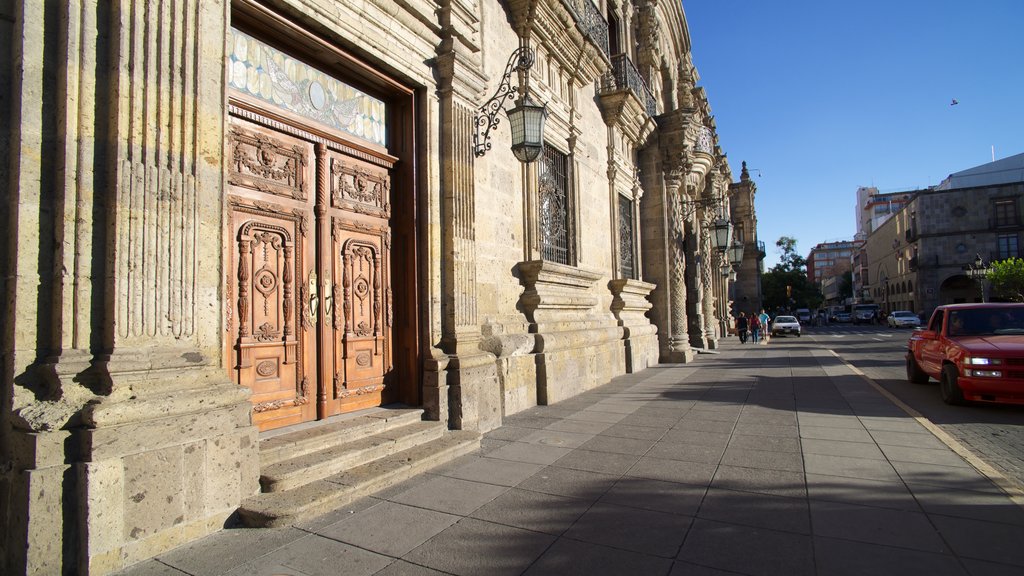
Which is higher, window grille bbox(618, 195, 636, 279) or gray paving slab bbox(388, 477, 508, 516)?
window grille bbox(618, 195, 636, 279)

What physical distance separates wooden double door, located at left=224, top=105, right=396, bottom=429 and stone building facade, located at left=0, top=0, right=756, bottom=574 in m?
0.02

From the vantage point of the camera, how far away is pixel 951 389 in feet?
23.0

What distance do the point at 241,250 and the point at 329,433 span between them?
165 centimetres

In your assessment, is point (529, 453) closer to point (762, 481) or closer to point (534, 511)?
point (534, 511)

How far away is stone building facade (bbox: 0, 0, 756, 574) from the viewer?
2.78 m

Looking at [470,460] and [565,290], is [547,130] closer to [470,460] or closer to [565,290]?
[565,290]

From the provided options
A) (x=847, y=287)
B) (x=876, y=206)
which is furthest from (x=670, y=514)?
(x=847, y=287)

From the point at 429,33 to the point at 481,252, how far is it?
2638 mm

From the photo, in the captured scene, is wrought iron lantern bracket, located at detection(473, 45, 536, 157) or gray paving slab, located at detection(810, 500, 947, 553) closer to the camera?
gray paving slab, located at detection(810, 500, 947, 553)

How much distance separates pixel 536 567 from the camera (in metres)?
2.72

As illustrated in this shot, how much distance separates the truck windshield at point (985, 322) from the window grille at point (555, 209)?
6.05 metres

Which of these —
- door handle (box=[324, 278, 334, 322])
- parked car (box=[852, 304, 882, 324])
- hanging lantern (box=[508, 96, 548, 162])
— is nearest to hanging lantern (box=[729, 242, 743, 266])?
hanging lantern (box=[508, 96, 548, 162])

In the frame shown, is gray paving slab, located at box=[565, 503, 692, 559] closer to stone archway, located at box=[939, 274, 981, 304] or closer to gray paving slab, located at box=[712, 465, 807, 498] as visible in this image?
gray paving slab, located at box=[712, 465, 807, 498]

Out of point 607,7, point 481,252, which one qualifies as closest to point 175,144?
point 481,252
